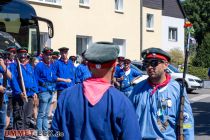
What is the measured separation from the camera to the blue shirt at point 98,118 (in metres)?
3.77

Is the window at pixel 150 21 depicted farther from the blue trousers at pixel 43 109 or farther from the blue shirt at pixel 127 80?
the blue trousers at pixel 43 109

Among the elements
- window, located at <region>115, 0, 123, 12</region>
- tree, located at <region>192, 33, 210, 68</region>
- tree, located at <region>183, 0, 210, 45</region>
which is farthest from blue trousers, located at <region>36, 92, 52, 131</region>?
tree, located at <region>183, 0, 210, 45</region>

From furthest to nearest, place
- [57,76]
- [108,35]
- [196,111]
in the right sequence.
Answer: [108,35] < [196,111] < [57,76]

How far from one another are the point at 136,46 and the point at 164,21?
926cm

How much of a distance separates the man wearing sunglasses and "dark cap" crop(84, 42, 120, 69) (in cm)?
129

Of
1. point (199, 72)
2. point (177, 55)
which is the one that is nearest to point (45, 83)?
point (199, 72)

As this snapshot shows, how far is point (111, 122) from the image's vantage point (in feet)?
12.4

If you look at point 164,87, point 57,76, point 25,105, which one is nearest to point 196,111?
point 57,76

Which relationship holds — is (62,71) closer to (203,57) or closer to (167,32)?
(203,57)

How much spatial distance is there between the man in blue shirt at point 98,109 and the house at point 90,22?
21.3 metres

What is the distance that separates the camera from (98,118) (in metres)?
3.79

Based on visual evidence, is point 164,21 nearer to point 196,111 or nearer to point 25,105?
point 196,111

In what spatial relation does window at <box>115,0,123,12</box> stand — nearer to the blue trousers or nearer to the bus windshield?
the bus windshield

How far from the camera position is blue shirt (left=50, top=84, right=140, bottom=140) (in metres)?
3.77
